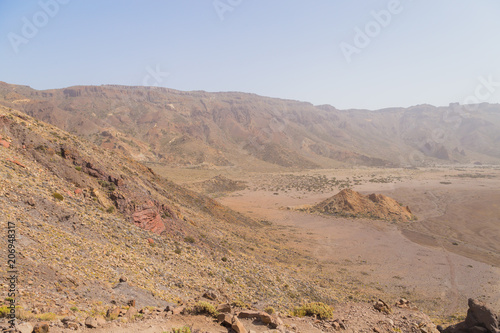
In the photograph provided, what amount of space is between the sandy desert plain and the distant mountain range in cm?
5291

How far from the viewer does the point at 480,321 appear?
30.3 ft

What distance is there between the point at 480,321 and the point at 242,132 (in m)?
126

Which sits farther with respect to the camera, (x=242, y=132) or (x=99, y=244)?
(x=242, y=132)

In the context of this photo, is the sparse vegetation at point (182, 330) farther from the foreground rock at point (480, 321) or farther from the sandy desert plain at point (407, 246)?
the sandy desert plain at point (407, 246)

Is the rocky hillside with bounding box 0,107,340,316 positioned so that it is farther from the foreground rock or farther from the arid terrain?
the foreground rock

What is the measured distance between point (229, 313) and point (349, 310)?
678 cm

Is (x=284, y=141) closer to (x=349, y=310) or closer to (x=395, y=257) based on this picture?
(x=395, y=257)

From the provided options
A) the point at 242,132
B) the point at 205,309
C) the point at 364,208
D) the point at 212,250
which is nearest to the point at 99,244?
the point at 205,309

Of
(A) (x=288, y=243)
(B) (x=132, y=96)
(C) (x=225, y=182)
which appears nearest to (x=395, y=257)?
(A) (x=288, y=243)

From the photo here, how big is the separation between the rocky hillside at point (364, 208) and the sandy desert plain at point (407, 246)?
1.83 metres

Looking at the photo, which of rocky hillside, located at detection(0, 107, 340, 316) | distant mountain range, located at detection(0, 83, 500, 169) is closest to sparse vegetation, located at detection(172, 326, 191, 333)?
rocky hillside, located at detection(0, 107, 340, 316)

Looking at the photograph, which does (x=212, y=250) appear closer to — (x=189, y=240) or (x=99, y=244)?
(x=189, y=240)

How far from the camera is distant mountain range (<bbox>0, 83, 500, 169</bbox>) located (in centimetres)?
9298

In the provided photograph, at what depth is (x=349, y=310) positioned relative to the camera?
40.4 feet
